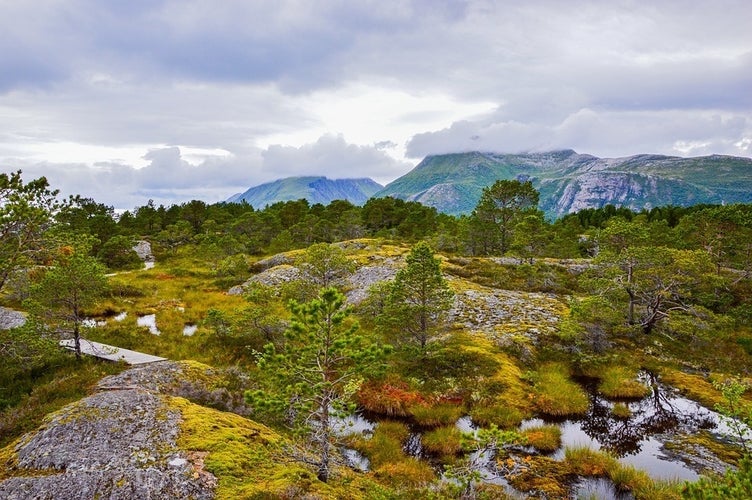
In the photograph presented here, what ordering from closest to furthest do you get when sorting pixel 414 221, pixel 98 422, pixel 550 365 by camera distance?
pixel 98 422 < pixel 550 365 < pixel 414 221

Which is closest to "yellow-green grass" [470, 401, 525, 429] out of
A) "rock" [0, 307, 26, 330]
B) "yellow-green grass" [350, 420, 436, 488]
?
"yellow-green grass" [350, 420, 436, 488]

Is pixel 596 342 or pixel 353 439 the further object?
pixel 596 342

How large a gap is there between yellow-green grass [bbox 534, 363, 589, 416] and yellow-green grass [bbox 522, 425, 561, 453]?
1.91 m

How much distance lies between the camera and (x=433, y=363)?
25.0m

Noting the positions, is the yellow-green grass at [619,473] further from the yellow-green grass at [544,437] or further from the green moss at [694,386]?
the green moss at [694,386]

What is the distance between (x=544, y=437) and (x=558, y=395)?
15.0ft

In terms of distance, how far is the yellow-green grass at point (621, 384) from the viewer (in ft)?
76.0

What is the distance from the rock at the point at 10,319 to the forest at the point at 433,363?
34.5 inches

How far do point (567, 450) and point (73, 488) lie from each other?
17.4m

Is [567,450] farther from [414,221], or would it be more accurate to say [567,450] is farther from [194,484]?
[414,221]

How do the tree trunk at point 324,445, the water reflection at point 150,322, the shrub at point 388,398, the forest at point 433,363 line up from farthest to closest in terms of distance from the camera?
the water reflection at point 150,322 < the shrub at point 388,398 < the forest at point 433,363 < the tree trunk at point 324,445

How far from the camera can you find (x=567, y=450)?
677 inches

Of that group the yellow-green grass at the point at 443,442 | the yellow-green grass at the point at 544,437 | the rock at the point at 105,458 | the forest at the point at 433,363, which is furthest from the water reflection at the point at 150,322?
the yellow-green grass at the point at 544,437

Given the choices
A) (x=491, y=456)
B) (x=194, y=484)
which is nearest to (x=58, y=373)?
(x=194, y=484)
